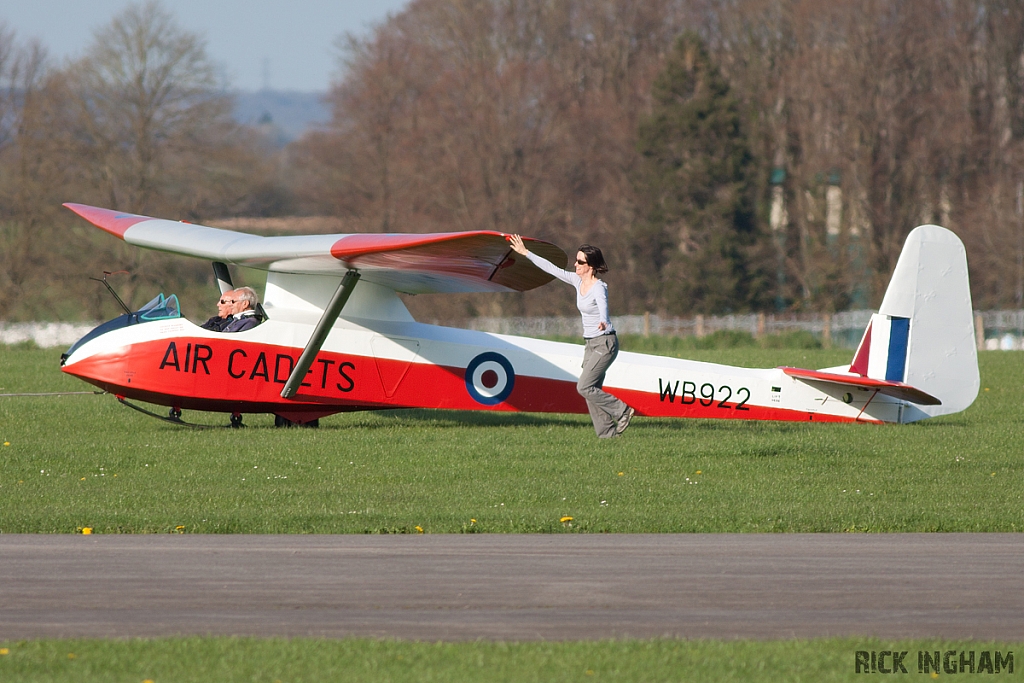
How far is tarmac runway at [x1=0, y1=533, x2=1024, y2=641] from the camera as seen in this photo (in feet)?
16.6

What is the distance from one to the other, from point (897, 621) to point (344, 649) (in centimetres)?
256

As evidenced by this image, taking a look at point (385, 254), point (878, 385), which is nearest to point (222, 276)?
point (385, 254)

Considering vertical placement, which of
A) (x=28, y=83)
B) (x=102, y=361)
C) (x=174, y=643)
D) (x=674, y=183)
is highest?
(x=28, y=83)

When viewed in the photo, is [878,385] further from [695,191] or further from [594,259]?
[695,191]

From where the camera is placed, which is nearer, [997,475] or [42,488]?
[42,488]

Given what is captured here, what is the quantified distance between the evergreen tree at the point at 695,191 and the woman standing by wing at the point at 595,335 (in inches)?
1607

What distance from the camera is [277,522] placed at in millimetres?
7348

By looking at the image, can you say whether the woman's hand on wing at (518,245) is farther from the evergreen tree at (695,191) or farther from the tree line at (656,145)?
the evergreen tree at (695,191)

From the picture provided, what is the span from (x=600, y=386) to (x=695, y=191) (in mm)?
43077

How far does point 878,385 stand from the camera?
1298 cm

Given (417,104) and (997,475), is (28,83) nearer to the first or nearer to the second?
(417,104)

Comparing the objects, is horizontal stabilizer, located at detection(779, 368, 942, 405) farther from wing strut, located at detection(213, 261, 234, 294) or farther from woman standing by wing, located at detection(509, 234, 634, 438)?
wing strut, located at detection(213, 261, 234, 294)

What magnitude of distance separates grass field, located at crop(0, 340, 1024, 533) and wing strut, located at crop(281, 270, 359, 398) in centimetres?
54

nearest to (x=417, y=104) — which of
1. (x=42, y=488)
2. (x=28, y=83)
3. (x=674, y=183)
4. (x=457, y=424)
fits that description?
(x=674, y=183)
